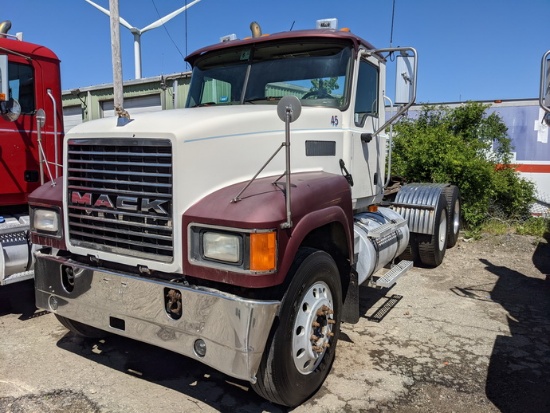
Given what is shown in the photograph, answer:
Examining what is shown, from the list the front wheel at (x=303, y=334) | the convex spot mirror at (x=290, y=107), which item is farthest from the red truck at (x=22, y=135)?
the front wheel at (x=303, y=334)

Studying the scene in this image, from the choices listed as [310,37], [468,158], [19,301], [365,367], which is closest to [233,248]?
[365,367]

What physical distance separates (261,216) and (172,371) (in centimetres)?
193

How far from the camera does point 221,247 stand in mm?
2830

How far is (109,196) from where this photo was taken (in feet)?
10.7

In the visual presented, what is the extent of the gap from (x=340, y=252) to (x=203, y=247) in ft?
4.67

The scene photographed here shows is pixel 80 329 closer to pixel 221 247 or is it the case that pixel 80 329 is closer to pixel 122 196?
pixel 122 196

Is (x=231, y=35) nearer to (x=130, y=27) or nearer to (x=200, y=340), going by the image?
(x=200, y=340)

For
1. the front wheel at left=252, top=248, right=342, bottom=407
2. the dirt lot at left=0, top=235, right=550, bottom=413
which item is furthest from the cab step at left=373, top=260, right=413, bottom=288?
the front wheel at left=252, top=248, right=342, bottom=407

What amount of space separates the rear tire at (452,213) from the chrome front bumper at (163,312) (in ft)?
19.9

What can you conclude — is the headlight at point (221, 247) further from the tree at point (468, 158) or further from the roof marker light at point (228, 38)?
the tree at point (468, 158)

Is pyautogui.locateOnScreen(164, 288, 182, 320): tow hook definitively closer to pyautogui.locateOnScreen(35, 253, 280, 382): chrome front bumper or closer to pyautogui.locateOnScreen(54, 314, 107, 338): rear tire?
pyautogui.locateOnScreen(35, 253, 280, 382): chrome front bumper

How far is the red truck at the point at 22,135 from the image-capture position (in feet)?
15.7

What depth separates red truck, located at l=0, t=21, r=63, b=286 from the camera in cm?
477

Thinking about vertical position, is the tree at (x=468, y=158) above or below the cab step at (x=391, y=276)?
above
